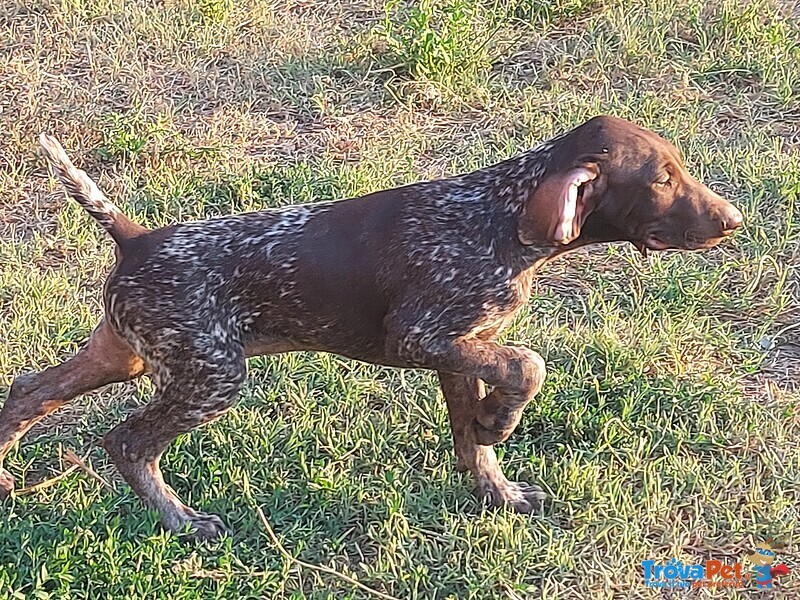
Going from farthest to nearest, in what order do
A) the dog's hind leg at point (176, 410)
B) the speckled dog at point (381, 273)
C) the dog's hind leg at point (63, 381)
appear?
the dog's hind leg at point (63, 381) < the dog's hind leg at point (176, 410) < the speckled dog at point (381, 273)

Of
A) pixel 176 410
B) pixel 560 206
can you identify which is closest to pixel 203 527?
pixel 176 410

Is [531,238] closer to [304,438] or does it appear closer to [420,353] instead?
→ [420,353]

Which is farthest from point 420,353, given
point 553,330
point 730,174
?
point 730,174

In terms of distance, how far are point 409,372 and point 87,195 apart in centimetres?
171

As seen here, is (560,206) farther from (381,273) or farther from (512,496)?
(512,496)

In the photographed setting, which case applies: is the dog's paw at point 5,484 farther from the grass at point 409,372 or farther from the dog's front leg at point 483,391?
the dog's front leg at point 483,391

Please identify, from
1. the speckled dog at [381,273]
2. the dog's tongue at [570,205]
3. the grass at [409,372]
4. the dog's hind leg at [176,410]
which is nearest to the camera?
the dog's tongue at [570,205]

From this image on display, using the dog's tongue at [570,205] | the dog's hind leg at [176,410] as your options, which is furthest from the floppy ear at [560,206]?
the dog's hind leg at [176,410]

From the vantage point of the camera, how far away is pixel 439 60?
293 inches

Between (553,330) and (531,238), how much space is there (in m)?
1.52

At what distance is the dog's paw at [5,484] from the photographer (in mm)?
4402

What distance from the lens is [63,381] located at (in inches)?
172

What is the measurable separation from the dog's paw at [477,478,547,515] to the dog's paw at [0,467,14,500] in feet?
6.15

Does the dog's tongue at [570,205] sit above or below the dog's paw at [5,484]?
above
